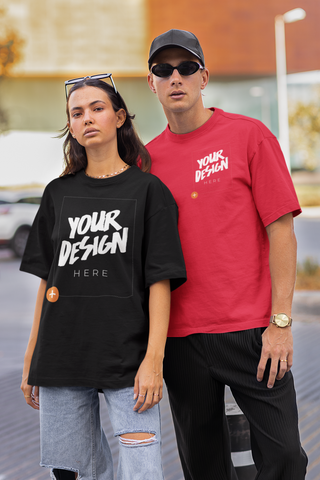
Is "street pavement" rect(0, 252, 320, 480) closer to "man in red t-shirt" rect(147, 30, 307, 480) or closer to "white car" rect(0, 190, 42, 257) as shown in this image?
"man in red t-shirt" rect(147, 30, 307, 480)

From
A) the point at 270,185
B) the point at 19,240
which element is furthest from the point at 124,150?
the point at 19,240

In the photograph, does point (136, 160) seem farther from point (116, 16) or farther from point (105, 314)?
point (116, 16)

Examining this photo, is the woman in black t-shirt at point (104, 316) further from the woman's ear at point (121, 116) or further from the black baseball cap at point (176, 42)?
the black baseball cap at point (176, 42)

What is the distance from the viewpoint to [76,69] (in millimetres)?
17312

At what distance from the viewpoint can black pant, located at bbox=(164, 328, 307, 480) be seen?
89.0 inches

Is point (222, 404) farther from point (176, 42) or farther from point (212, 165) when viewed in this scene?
point (176, 42)

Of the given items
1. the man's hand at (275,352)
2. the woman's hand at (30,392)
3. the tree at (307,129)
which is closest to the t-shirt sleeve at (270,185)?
the man's hand at (275,352)

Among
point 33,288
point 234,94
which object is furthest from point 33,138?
point 33,288

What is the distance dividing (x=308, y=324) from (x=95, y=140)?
18.9 feet

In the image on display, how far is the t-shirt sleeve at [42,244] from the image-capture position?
235 cm

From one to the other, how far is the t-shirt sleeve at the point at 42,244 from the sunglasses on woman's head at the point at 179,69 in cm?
68

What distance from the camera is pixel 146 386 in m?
2.06

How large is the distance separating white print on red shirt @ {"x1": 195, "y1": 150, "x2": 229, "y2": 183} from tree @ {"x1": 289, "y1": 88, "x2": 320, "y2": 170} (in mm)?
18634

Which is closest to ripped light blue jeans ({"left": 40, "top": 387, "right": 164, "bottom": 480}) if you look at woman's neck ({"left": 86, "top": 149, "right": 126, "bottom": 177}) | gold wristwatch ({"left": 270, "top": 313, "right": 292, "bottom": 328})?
gold wristwatch ({"left": 270, "top": 313, "right": 292, "bottom": 328})
